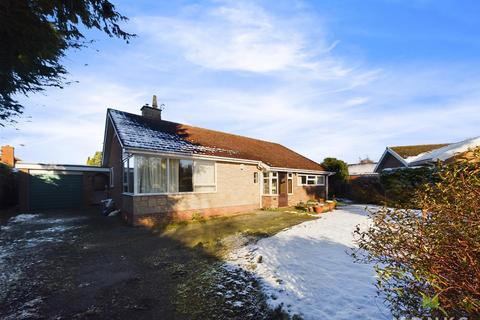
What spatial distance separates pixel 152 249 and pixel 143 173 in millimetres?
4597

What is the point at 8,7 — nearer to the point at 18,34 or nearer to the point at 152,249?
the point at 18,34

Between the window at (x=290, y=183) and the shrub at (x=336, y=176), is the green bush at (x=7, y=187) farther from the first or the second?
the shrub at (x=336, y=176)

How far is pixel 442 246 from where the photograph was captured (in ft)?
7.72

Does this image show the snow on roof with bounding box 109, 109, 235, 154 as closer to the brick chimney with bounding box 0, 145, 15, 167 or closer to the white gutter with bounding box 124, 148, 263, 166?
the white gutter with bounding box 124, 148, 263, 166

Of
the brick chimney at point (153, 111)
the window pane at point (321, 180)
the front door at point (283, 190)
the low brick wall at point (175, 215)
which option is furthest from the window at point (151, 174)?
the window pane at point (321, 180)

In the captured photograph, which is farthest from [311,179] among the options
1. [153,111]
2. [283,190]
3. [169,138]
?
[153,111]

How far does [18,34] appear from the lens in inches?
229

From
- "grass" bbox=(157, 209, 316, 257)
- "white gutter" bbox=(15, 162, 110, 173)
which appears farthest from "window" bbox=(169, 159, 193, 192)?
"white gutter" bbox=(15, 162, 110, 173)

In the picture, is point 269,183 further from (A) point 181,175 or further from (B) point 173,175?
(B) point 173,175

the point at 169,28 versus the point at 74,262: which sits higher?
the point at 169,28

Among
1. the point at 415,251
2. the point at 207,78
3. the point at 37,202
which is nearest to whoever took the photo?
the point at 415,251

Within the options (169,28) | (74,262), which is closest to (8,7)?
(169,28)

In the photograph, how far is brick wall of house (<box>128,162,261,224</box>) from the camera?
11.8 meters

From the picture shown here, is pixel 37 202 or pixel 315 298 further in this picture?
pixel 37 202
